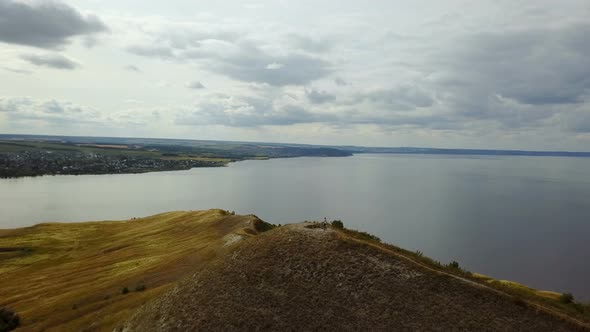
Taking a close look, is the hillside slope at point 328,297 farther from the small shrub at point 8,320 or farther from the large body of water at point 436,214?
the large body of water at point 436,214

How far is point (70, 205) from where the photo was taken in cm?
16012

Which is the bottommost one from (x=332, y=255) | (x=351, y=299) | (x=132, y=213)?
(x=132, y=213)

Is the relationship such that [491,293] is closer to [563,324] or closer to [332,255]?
[563,324]

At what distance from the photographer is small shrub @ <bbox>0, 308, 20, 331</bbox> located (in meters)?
36.6

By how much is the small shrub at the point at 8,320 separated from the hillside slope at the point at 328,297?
15645 mm

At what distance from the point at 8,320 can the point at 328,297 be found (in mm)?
31611

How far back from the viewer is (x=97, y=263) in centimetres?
5891

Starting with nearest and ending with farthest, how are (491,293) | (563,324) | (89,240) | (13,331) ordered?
(563,324) → (491,293) → (13,331) → (89,240)

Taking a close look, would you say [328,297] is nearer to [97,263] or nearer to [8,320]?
[8,320]

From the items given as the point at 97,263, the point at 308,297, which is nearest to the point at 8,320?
the point at 97,263

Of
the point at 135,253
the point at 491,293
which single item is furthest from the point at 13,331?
the point at 491,293

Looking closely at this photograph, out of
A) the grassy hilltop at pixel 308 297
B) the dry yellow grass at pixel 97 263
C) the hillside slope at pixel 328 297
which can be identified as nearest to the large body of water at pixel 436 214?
the dry yellow grass at pixel 97 263

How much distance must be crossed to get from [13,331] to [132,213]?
119 m

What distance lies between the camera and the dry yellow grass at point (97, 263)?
120 feet
